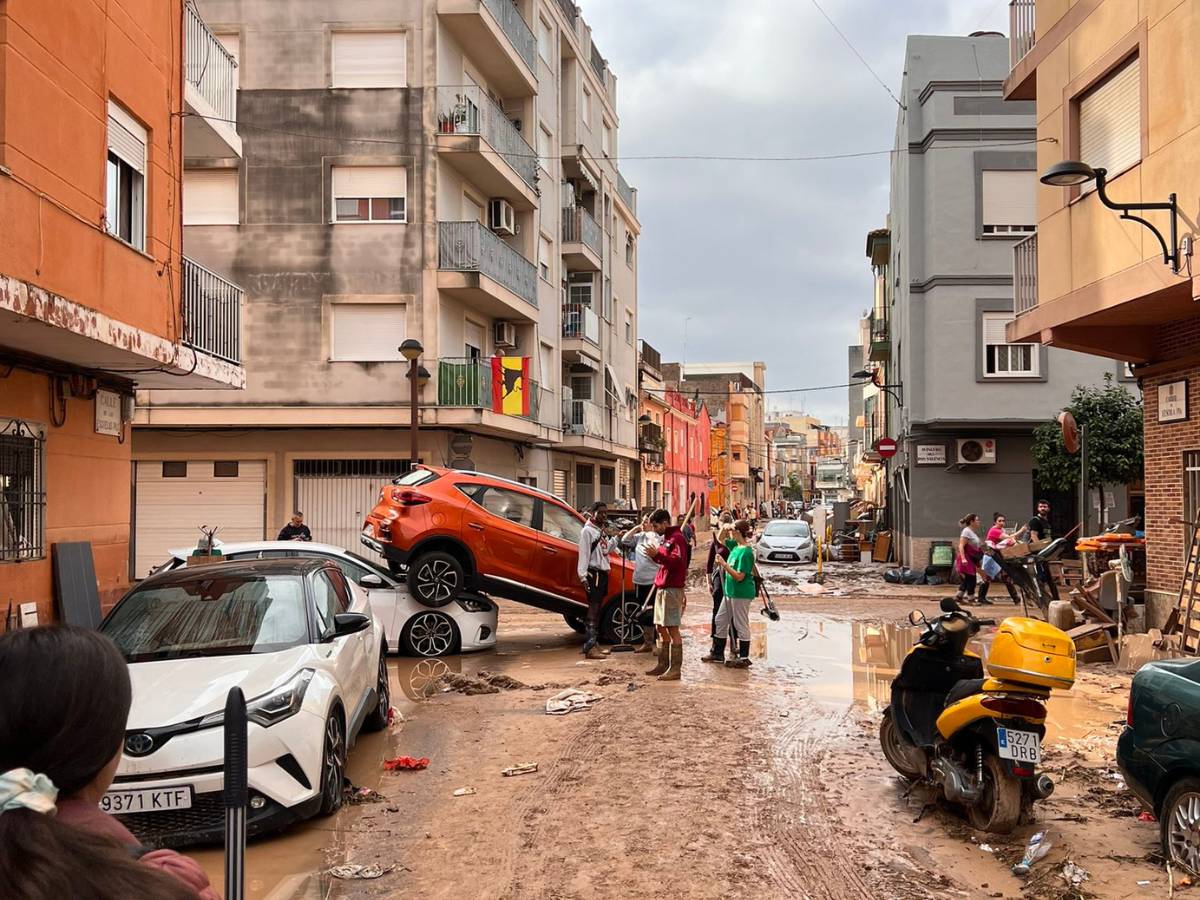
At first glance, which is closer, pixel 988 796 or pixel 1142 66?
pixel 988 796

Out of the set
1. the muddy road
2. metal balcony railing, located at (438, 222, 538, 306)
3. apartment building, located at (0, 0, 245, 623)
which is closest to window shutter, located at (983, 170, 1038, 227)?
metal balcony railing, located at (438, 222, 538, 306)

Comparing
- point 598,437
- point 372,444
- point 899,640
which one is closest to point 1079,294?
point 899,640

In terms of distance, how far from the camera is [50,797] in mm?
1601

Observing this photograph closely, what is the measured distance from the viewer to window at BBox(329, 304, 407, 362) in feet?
73.7

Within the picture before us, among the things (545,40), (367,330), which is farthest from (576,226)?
(367,330)

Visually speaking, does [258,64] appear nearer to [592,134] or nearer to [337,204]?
[337,204]

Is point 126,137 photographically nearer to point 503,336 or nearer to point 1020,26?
point 1020,26

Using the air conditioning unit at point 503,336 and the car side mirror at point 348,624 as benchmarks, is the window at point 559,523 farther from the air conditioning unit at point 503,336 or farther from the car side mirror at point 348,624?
the air conditioning unit at point 503,336

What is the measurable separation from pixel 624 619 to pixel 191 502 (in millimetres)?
13266

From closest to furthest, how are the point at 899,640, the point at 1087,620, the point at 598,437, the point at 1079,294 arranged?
the point at 1079,294, the point at 1087,620, the point at 899,640, the point at 598,437

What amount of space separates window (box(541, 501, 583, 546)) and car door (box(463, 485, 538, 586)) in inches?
9.0

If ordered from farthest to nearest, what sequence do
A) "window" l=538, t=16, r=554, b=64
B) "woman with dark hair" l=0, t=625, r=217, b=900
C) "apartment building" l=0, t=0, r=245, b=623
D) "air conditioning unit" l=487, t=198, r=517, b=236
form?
"window" l=538, t=16, r=554, b=64, "air conditioning unit" l=487, t=198, r=517, b=236, "apartment building" l=0, t=0, r=245, b=623, "woman with dark hair" l=0, t=625, r=217, b=900

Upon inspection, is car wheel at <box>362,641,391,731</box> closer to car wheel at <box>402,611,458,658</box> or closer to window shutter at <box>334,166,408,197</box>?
car wheel at <box>402,611,458,658</box>

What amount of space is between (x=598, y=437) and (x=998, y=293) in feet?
43.3
